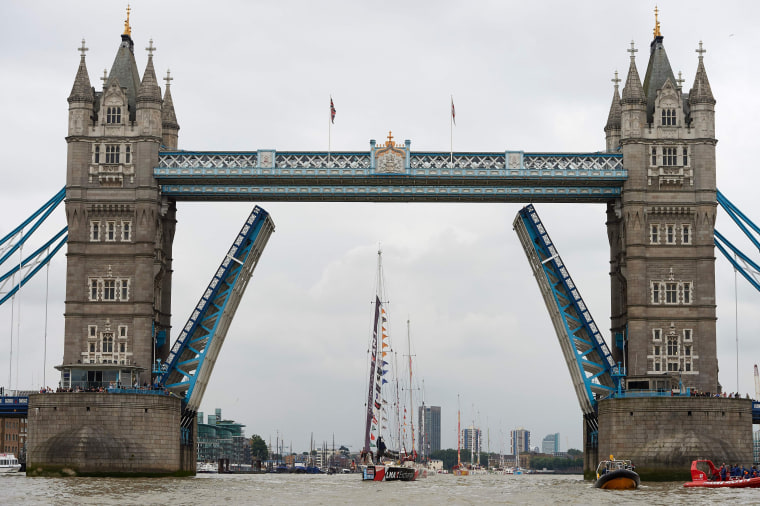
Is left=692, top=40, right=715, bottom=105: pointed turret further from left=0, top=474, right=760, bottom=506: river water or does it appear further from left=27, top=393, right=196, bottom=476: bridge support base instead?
left=27, top=393, right=196, bottom=476: bridge support base

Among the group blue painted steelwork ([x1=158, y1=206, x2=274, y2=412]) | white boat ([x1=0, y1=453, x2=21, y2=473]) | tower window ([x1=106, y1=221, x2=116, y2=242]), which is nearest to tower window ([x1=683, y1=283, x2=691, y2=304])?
blue painted steelwork ([x1=158, y1=206, x2=274, y2=412])

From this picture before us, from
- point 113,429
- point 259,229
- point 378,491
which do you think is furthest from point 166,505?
point 259,229

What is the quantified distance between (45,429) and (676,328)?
111ft

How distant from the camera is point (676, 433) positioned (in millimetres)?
59844

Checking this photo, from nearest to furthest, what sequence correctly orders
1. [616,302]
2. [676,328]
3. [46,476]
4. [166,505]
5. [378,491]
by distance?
[166,505] < [378,491] < [46,476] < [676,328] < [616,302]

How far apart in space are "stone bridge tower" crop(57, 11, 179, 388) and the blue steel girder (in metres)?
1.99

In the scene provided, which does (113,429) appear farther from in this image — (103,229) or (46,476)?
(103,229)

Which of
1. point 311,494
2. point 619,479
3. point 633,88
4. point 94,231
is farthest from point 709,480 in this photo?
point 94,231

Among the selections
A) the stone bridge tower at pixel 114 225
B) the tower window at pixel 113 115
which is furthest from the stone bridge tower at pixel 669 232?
the tower window at pixel 113 115

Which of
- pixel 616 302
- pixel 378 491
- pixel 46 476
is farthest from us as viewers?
pixel 616 302

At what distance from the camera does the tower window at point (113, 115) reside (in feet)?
219

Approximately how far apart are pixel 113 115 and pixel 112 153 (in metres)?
2.27

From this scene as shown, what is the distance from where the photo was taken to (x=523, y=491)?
186 feet

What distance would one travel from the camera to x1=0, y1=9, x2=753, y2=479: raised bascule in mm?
64875
